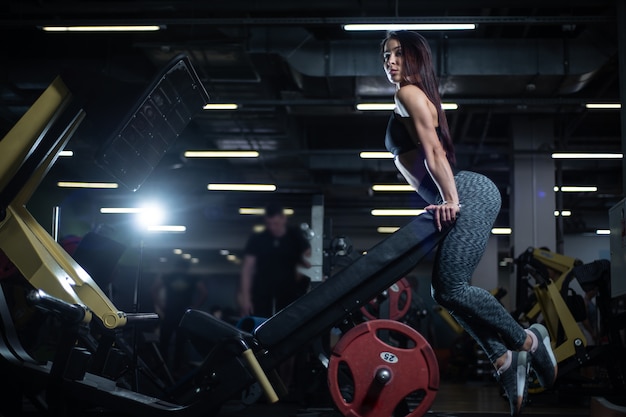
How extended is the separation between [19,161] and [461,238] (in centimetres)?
167

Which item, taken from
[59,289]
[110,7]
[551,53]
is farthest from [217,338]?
[551,53]

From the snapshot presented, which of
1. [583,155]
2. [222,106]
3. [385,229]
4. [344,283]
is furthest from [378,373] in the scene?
[385,229]

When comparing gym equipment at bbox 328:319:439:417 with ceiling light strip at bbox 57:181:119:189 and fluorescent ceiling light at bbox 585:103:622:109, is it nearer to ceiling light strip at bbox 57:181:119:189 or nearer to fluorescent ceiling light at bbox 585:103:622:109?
fluorescent ceiling light at bbox 585:103:622:109

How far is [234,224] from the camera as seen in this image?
18.7 m

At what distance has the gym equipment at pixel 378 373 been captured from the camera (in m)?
2.91

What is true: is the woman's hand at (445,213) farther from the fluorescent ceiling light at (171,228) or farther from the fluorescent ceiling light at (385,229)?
the fluorescent ceiling light at (385,229)

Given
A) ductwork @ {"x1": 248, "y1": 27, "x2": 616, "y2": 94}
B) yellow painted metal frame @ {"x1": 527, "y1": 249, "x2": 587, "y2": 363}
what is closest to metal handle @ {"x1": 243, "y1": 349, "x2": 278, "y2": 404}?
yellow painted metal frame @ {"x1": 527, "y1": 249, "x2": 587, "y2": 363}

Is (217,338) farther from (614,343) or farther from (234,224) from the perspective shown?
(234,224)

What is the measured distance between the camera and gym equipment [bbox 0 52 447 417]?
276cm

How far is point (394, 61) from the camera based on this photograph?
288 cm

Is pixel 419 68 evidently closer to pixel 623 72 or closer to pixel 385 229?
pixel 623 72

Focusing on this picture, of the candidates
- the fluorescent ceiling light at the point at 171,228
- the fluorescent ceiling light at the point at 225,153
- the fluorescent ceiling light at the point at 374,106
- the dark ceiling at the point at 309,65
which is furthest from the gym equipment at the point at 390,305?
the fluorescent ceiling light at the point at 171,228

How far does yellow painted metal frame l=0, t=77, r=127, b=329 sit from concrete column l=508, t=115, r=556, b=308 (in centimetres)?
951

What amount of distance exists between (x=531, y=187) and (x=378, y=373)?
983 cm
